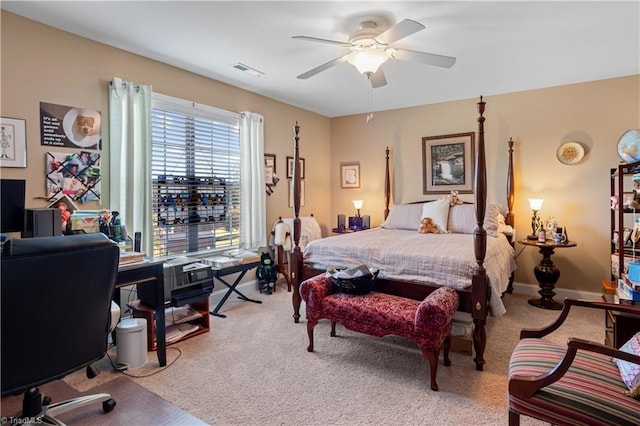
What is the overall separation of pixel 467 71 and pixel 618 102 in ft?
5.83

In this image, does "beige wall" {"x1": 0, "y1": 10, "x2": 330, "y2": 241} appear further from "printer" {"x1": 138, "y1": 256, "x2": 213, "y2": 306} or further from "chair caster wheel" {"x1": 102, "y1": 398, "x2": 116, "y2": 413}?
"chair caster wheel" {"x1": 102, "y1": 398, "x2": 116, "y2": 413}

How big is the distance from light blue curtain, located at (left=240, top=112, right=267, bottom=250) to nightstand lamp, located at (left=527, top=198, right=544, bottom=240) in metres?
3.28

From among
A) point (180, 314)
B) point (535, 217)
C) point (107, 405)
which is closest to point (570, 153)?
point (535, 217)

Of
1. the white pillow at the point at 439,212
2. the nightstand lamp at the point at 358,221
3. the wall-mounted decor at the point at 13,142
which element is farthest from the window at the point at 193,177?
the white pillow at the point at 439,212

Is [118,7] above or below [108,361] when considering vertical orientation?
above

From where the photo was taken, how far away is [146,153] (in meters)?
3.18

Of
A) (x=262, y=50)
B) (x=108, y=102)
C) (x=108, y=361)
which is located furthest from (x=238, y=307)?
(x=262, y=50)

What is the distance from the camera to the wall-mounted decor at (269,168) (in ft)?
15.0

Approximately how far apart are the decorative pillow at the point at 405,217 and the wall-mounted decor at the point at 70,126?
345cm

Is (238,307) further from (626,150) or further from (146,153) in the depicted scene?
(626,150)

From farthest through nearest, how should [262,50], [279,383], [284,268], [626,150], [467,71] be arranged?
[284,268], [467,71], [262,50], [626,150], [279,383]

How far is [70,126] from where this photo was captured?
2.73m

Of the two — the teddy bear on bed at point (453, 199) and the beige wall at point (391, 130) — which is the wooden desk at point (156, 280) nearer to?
the beige wall at point (391, 130)

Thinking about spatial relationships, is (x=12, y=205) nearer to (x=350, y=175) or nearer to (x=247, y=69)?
(x=247, y=69)
